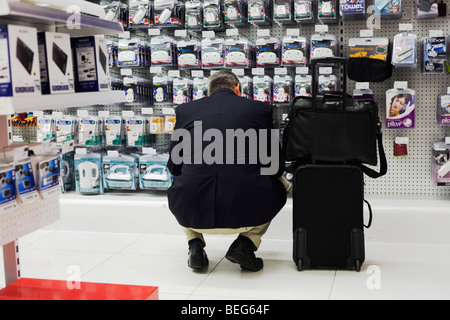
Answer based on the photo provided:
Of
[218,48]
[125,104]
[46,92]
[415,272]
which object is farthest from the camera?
[125,104]

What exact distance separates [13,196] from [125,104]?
9.75 feet

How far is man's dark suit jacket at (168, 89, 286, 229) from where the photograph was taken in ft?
11.0

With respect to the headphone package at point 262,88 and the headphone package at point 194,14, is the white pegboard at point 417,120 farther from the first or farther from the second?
the headphone package at point 194,14

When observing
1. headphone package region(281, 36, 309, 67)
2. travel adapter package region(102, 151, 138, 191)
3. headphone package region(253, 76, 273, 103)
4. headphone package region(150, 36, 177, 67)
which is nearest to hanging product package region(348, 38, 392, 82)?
headphone package region(281, 36, 309, 67)

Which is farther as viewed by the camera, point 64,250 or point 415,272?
point 64,250

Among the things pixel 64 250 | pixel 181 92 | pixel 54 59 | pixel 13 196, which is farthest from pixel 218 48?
pixel 13 196

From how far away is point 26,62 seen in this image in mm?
1863

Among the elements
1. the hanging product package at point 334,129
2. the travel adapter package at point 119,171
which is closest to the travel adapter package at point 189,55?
the travel adapter package at point 119,171

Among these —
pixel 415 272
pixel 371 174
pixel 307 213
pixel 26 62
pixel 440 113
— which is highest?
pixel 26 62

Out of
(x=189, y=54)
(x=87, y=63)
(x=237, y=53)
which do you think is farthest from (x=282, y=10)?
(x=87, y=63)

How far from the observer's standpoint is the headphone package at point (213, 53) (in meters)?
4.45

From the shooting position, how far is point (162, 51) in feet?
15.0

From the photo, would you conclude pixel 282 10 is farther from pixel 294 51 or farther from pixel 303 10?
pixel 294 51
